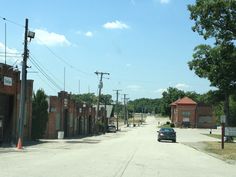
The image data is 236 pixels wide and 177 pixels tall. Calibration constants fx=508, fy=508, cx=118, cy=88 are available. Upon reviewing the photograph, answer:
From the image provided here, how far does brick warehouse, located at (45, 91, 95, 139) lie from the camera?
64.5m

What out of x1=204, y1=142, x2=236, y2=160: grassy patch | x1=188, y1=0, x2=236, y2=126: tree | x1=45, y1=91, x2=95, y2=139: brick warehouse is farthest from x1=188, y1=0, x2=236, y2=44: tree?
x1=45, y1=91, x2=95, y2=139: brick warehouse

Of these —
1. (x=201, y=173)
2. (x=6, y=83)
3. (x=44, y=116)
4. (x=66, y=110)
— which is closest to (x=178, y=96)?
(x=66, y=110)

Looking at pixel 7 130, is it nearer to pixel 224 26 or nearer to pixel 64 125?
pixel 224 26

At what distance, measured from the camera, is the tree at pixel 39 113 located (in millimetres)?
52500

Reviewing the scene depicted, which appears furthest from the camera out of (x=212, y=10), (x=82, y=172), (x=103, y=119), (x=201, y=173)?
(x=103, y=119)

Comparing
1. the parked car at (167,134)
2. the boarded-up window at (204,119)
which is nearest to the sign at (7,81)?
the parked car at (167,134)

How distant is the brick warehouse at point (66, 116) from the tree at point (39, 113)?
9782 millimetres

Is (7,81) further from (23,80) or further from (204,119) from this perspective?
(204,119)

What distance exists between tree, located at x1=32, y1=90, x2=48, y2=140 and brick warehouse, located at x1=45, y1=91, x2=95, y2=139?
9.78 m

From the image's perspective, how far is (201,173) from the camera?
19328mm

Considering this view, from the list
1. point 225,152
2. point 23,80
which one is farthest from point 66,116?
point 225,152

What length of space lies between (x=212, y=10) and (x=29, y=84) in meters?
20.5

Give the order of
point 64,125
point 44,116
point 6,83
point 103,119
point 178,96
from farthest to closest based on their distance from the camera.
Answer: point 178,96
point 103,119
point 64,125
point 44,116
point 6,83

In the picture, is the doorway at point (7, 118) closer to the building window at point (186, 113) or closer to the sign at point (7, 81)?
the sign at point (7, 81)
